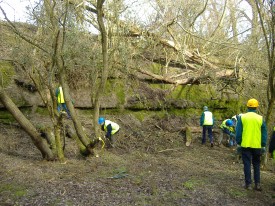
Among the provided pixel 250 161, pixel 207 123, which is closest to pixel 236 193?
pixel 250 161

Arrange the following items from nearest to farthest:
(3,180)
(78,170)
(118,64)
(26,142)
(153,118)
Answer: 1. (3,180)
2. (78,170)
3. (26,142)
4. (118,64)
5. (153,118)

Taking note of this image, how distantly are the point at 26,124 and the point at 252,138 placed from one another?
5301mm

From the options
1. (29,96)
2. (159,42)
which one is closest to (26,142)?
(29,96)

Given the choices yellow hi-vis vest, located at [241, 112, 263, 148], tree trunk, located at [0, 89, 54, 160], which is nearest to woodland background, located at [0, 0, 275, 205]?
tree trunk, located at [0, 89, 54, 160]

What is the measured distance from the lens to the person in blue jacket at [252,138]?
6516 mm

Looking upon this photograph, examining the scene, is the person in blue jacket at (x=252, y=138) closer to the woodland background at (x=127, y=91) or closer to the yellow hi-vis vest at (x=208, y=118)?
the woodland background at (x=127, y=91)

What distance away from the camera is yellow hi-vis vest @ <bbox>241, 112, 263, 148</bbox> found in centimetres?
650

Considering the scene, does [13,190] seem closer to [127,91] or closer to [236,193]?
[236,193]

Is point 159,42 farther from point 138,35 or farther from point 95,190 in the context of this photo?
point 95,190

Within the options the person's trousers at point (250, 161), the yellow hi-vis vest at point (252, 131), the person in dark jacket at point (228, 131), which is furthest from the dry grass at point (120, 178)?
the person in dark jacket at point (228, 131)

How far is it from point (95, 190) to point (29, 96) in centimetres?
675

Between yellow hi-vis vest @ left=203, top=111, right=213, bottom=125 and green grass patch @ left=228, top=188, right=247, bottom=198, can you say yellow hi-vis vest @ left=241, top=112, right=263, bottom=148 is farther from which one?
yellow hi-vis vest @ left=203, top=111, right=213, bottom=125

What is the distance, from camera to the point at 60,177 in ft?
22.1

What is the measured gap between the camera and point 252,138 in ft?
21.4
